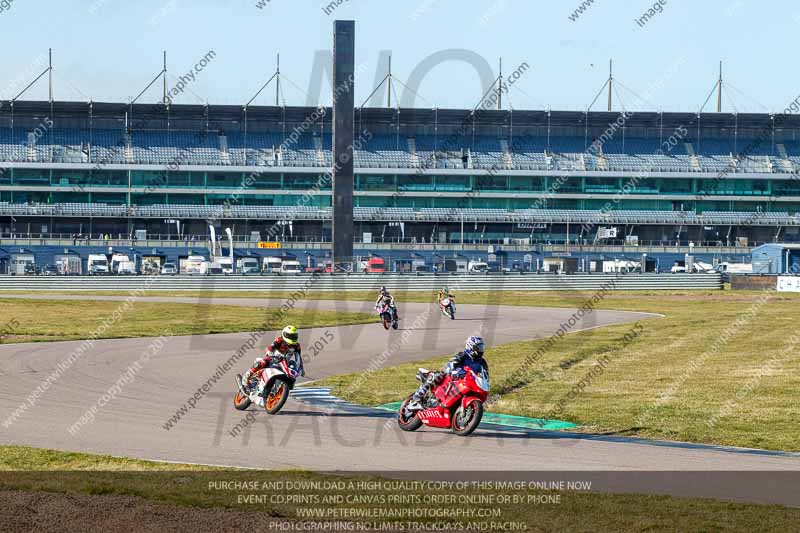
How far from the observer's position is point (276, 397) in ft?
64.3

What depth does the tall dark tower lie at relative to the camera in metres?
78.2

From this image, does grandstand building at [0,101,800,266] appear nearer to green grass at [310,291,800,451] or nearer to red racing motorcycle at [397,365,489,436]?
green grass at [310,291,800,451]

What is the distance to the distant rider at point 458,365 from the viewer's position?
16938mm

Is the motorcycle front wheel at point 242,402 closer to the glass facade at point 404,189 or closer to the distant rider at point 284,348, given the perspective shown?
the distant rider at point 284,348

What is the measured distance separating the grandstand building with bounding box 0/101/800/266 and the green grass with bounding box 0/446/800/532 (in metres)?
89.2

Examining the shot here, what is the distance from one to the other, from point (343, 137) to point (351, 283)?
Result: 14717 mm

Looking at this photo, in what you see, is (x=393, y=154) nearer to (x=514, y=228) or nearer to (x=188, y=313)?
(x=514, y=228)

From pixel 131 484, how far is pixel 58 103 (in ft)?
339

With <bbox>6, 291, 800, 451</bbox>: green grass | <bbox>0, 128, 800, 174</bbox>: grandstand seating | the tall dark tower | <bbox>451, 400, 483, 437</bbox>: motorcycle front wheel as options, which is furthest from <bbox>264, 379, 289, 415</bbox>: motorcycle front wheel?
<bbox>0, 128, 800, 174</bbox>: grandstand seating

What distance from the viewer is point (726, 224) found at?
108 m

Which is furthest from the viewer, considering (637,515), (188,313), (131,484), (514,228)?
(514,228)

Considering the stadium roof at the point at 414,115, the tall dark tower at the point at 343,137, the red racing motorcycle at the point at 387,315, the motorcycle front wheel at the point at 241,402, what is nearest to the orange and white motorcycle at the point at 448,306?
the red racing motorcycle at the point at 387,315

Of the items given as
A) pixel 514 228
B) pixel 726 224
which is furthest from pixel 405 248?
pixel 726 224

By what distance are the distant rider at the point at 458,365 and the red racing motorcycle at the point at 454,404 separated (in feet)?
0.18
